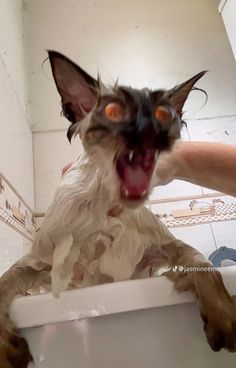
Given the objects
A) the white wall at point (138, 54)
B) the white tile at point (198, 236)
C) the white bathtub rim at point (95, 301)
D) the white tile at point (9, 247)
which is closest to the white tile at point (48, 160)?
the white wall at point (138, 54)

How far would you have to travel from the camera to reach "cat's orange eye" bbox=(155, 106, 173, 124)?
1.33ft

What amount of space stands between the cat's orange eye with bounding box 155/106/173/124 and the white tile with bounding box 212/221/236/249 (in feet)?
2.81

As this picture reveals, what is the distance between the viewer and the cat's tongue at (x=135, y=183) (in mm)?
427

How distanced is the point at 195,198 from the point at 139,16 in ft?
2.60

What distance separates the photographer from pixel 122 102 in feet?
1.33

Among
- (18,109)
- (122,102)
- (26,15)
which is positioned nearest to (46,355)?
(122,102)

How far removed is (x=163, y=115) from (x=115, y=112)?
6 cm

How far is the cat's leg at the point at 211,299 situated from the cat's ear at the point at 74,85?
26cm

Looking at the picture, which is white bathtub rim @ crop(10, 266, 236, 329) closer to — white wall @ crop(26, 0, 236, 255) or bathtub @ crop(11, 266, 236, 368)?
bathtub @ crop(11, 266, 236, 368)

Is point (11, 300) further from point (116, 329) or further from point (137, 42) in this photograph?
point (137, 42)

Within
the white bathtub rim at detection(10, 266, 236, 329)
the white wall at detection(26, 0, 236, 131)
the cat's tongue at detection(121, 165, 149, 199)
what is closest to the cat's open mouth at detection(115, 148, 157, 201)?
the cat's tongue at detection(121, 165, 149, 199)

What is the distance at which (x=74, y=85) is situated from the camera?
0.51 m

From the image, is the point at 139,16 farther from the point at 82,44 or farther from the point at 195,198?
the point at 195,198

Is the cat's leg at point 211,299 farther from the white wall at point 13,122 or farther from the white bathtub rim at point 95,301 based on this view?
the white wall at point 13,122
